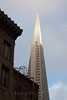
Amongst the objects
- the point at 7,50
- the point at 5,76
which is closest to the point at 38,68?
the point at 7,50

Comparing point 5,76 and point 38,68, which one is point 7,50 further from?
point 38,68

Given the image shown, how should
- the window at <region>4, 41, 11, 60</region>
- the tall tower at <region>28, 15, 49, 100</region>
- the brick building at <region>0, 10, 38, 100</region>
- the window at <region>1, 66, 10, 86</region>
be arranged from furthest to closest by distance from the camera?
the tall tower at <region>28, 15, 49, 100</region>, the window at <region>4, 41, 11, 60</region>, the window at <region>1, 66, 10, 86</region>, the brick building at <region>0, 10, 38, 100</region>

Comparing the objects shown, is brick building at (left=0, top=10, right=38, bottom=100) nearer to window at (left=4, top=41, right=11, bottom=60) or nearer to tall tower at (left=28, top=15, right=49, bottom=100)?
window at (left=4, top=41, right=11, bottom=60)

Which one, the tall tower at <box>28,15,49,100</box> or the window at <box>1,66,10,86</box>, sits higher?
the tall tower at <box>28,15,49,100</box>

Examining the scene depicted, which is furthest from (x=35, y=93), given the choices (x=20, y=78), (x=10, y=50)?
(x=10, y=50)

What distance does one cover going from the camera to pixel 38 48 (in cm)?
18312

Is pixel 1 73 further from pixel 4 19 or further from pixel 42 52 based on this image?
pixel 42 52

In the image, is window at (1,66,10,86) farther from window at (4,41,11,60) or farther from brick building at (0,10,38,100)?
window at (4,41,11,60)

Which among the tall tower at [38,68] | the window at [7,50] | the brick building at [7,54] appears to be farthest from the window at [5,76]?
the tall tower at [38,68]

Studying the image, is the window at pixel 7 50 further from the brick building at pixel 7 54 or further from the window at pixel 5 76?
the window at pixel 5 76

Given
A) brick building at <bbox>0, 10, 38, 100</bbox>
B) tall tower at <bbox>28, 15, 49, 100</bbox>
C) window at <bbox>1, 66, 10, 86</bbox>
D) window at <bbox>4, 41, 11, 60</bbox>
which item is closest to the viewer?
brick building at <bbox>0, 10, 38, 100</bbox>

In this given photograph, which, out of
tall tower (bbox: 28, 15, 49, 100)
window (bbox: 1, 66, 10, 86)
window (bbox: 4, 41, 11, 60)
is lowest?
window (bbox: 1, 66, 10, 86)

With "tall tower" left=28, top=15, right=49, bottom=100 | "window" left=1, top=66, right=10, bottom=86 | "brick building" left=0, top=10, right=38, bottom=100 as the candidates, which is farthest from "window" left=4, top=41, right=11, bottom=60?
"tall tower" left=28, top=15, right=49, bottom=100

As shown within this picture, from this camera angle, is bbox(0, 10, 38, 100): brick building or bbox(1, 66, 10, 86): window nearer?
bbox(0, 10, 38, 100): brick building
